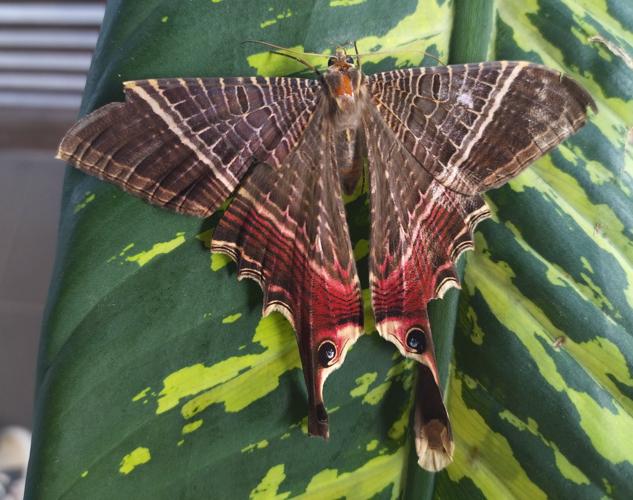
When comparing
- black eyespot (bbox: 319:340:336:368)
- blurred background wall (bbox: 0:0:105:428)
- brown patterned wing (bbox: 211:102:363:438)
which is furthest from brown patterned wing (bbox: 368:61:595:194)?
blurred background wall (bbox: 0:0:105:428)

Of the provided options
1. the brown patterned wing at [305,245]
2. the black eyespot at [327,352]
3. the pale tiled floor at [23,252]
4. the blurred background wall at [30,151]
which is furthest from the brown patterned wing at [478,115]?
the pale tiled floor at [23,252]

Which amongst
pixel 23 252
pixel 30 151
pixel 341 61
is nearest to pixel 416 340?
pixel 341 61

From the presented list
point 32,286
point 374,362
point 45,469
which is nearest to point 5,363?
point 32,286

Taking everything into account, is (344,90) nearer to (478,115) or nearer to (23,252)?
(478,115)

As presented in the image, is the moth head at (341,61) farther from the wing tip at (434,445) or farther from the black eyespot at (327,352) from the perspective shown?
the wing tip at (434,445)

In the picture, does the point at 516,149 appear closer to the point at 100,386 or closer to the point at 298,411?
the point at 298,411

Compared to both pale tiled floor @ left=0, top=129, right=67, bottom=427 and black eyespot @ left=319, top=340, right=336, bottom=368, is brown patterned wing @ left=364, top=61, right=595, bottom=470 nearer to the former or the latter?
black eyespot @ left=319, top=340, right=336, bottom=368

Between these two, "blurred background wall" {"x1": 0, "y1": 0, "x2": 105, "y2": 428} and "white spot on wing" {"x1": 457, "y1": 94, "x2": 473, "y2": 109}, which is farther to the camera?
"blurred background wall" {"x1": 0, "y1": 0, "x2": 105, "y2": 428}
